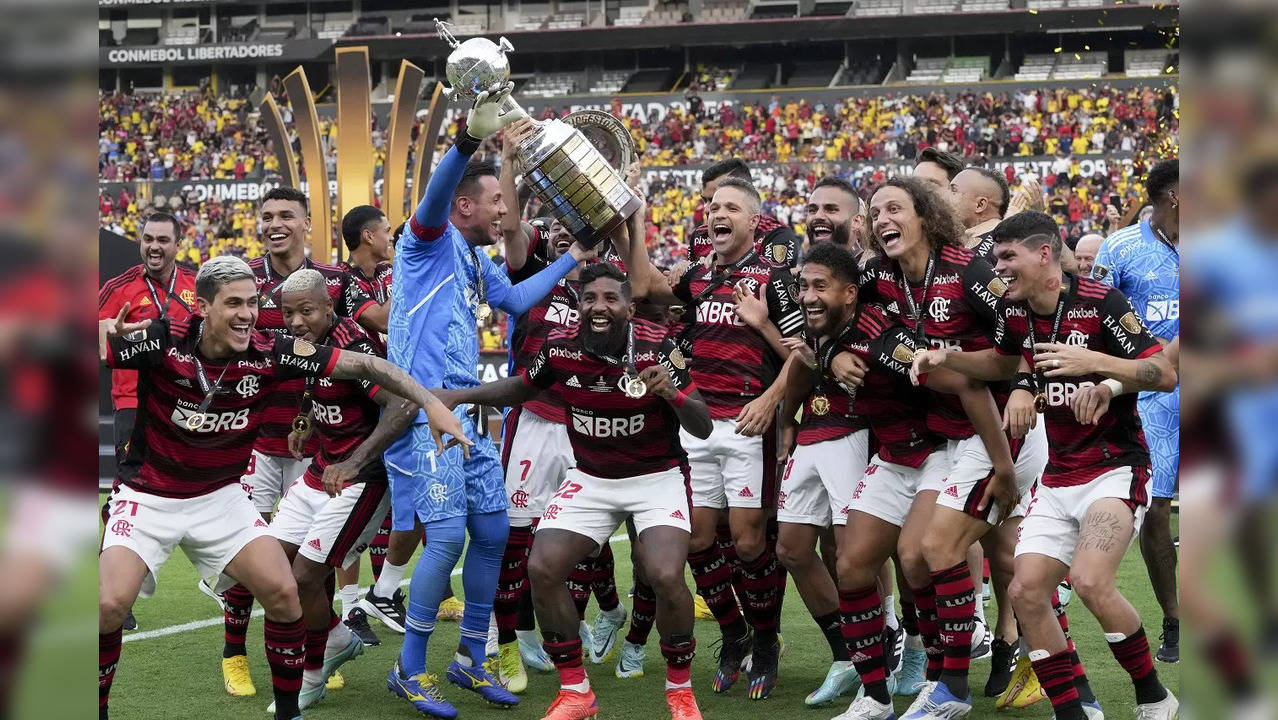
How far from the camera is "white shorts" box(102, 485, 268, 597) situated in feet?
16.7

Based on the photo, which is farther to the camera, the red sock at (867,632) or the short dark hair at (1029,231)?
the red sock at (867,632)

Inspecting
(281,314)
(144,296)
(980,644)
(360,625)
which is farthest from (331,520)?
(980,644)

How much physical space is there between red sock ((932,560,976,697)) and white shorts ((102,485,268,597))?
9.29ft

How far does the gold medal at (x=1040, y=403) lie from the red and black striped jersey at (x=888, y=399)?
0.52 meters

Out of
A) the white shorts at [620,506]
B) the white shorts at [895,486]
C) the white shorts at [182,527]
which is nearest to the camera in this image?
the white shorts at [182,527]

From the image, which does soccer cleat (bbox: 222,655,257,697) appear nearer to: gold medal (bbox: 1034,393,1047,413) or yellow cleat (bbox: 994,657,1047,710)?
yellow cleat (bbox: 994,657,1047,710)

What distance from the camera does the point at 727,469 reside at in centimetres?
650

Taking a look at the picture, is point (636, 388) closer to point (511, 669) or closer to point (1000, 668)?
point (511, 669)

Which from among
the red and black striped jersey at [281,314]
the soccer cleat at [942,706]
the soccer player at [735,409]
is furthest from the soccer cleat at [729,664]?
the red and black striped jersey at [281,314]

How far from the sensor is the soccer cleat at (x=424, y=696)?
18.9 feet

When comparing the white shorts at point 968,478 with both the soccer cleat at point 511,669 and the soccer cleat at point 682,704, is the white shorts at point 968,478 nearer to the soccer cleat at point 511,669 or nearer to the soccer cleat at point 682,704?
the soccer cleat at point 682,704
